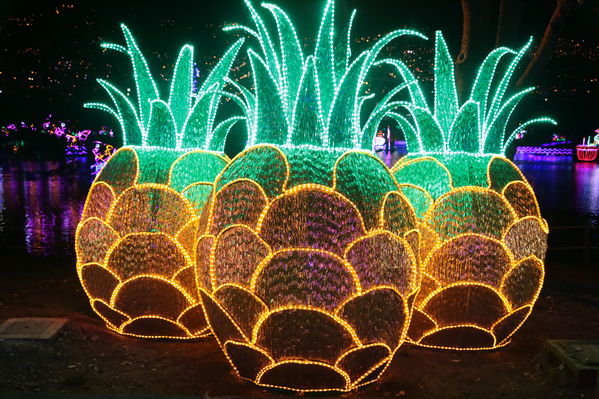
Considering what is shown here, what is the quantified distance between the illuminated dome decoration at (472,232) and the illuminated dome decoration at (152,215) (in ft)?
6.10

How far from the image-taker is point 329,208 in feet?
12.0

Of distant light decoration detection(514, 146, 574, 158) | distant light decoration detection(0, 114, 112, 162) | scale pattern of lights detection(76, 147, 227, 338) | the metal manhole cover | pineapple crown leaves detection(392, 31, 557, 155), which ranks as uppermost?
pineapple crown leaves detection(392, 31, 557, 155)

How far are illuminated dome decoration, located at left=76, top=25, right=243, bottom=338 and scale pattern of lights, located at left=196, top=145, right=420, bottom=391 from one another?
0.92 m

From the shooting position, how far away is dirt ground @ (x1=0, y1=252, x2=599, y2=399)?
409 centimetres

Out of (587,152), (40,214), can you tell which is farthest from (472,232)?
(587,152)

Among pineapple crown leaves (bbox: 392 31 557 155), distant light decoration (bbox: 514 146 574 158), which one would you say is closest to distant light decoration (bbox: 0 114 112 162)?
pineapple crown leaves (bbox: 392 31 557 155)

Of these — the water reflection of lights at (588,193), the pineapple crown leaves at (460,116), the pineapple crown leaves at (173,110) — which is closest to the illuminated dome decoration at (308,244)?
the pineapple crown leaves at (173,110)

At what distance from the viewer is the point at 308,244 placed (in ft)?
11.8

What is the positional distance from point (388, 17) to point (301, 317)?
7.15m

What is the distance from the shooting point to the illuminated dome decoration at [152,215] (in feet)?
15.6

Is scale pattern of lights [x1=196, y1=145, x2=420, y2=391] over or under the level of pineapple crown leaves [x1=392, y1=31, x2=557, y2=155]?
under

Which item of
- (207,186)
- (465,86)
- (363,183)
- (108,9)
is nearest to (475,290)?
(363,183)

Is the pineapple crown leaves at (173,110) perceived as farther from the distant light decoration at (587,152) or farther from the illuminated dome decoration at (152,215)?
the distant light decoration at (587,152)

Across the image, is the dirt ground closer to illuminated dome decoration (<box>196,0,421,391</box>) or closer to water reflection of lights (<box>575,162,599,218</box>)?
illuminated dome decoration (<box>196,0,421,391</box>)
